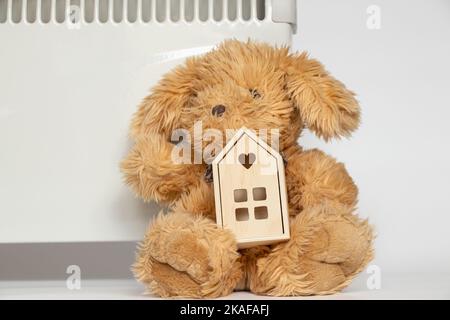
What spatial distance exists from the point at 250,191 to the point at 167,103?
0.62 feet

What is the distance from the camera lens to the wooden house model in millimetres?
859

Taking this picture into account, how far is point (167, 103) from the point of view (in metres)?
0.97

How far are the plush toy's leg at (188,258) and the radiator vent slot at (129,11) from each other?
392 millimetres

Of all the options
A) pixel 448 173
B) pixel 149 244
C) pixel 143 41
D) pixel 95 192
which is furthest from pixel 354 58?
pixel 149 244

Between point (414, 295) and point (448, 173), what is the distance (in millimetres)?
521

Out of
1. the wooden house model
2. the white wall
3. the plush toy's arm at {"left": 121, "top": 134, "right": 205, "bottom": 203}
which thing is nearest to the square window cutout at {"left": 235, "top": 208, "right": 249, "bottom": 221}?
the wooden house model

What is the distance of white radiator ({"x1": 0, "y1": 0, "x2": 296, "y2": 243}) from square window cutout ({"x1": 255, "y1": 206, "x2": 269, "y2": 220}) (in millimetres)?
270

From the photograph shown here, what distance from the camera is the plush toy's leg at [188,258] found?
2.65 ft

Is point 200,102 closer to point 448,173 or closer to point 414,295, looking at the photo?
point 414,295

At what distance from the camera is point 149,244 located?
0.85 meters

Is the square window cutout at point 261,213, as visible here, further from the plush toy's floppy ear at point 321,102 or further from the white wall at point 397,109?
the white wall at point 397,109

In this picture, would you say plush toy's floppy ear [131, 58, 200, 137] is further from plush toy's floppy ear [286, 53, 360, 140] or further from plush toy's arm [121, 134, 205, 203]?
plush toy's floppy ear [286, 53, 360, 140]

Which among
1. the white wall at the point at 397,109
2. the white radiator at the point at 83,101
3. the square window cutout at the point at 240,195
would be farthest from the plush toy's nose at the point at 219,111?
the white wall at the point at 397,109

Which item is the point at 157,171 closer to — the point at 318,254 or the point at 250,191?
the point at 250,191
